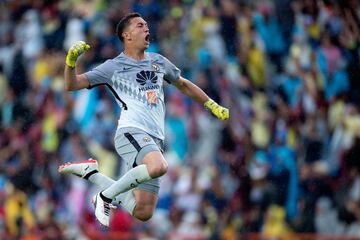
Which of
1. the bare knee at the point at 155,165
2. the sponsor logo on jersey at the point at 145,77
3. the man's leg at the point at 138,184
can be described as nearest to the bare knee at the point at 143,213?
the man's leg at the point at 138,184

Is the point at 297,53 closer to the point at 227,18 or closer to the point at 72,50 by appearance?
the point at 227,18

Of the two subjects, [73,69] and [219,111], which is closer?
[73,69]

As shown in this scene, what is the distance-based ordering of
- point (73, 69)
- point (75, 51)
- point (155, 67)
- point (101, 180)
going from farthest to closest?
point (101, 180) → point (155, 67) → point (73, 69) → point (75, 51)

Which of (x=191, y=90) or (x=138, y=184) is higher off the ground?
(x=191, y=90)

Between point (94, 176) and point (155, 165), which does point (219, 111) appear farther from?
point (94, 176)

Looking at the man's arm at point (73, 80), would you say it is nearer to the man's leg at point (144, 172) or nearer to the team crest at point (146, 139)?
the team crest at point (146, 139)

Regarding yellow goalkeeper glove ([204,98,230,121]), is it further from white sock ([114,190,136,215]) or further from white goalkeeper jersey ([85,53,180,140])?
white sock ([114,190,136,215])


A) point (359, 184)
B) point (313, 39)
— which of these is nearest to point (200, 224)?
point (359, 184)

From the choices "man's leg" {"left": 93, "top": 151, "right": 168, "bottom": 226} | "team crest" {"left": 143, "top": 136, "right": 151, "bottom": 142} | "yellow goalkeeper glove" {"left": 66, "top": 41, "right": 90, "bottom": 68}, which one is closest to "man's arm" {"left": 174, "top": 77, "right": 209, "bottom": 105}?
"team crest" {"left": 143, "top": 136, "right": 151, "bottom": 142}

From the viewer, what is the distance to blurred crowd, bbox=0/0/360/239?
17.2 meters

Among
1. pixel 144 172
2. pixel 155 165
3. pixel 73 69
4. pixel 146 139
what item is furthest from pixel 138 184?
pixel 73 69

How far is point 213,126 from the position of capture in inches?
714

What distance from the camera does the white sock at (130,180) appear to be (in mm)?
11562

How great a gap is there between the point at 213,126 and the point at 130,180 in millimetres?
6588
